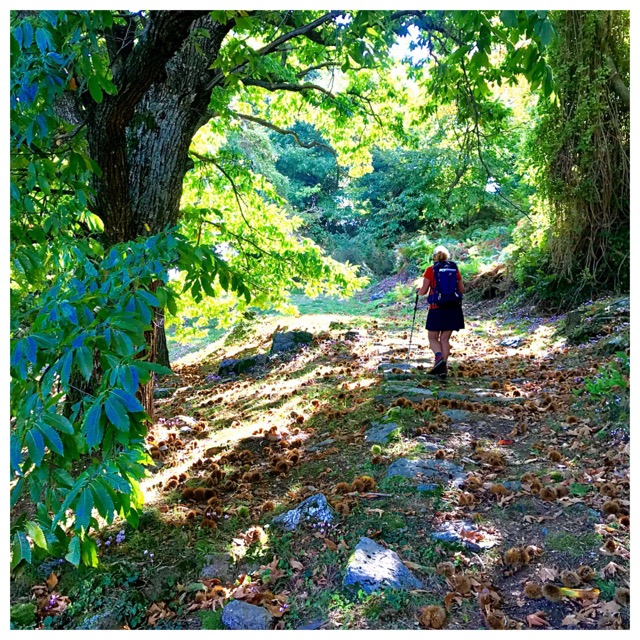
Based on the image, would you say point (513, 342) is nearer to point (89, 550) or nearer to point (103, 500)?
point (89, 550)

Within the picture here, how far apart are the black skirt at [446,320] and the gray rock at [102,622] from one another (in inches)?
193

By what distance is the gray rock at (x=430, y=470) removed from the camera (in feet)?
11.9

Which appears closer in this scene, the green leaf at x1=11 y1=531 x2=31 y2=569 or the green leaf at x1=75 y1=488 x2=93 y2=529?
the green leaf at x1=75 y1=488 x2=93 y2=529

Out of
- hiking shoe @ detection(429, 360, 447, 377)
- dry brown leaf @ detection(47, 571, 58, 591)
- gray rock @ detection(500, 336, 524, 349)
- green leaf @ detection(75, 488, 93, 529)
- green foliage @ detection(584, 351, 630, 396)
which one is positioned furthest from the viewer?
gray rock @ detection(500, 336, 524, 349)

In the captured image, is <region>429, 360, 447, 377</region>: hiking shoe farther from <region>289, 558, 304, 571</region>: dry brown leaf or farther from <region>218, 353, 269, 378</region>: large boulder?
<region>289, 558, 304, 571</region>: dry brown leaf

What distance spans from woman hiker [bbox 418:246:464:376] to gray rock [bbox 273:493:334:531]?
139 inches

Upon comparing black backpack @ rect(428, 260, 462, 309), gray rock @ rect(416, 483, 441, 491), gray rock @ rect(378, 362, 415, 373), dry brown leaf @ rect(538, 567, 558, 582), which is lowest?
dry brown leaf @ rect(538, 567, 558, 582)

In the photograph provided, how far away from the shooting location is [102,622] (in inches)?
108

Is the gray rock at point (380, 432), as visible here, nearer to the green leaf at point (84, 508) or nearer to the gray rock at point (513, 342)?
the green leaf at point (84, 508)

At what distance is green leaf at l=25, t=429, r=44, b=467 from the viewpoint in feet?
5.63

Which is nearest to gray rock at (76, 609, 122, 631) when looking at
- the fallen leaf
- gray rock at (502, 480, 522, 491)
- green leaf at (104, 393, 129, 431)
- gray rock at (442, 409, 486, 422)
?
the fallen leaf

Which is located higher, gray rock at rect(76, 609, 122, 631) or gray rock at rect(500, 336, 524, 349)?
gray rock at rect(500, 336, 524, 349)

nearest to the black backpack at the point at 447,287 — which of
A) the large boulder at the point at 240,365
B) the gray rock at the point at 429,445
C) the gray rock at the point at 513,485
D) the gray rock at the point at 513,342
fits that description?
the gray rock at the point at 513,342

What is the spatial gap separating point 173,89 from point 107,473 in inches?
161
